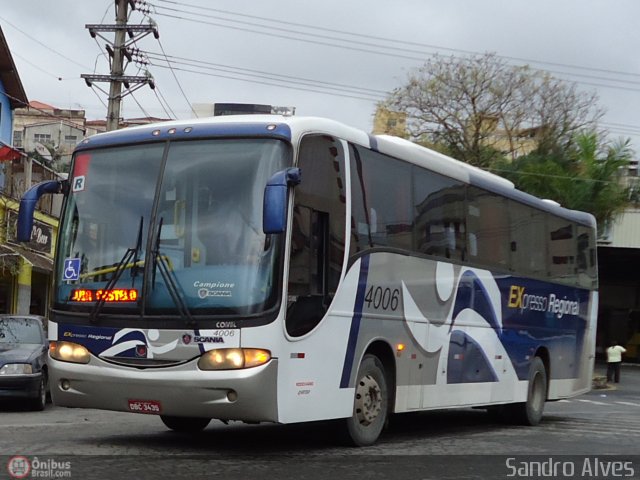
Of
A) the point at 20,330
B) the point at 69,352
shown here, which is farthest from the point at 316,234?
the point at 20,330

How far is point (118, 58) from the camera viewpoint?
30.8 metres

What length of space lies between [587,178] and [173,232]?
92.8 feet

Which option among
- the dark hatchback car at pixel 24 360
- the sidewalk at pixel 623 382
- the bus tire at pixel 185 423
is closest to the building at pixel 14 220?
the dark hatchback car at pixel 24 360

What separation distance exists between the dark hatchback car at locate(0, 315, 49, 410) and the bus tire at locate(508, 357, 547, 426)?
7.11 metres

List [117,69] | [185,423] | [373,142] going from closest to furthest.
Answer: [373,142] < [185,423] < [117,69]

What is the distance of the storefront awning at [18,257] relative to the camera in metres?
22.8

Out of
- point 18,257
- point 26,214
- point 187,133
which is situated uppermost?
point 187,133

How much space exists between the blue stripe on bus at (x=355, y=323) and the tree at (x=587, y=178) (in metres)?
25.7

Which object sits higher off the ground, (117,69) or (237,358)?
(117,69)

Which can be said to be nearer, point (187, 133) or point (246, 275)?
point (246, 275)

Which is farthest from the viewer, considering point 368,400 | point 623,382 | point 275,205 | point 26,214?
point 623,382

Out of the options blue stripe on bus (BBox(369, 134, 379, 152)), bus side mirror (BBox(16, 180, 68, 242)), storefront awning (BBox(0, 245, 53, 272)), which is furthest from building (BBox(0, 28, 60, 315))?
blue stripe on bus (BBox(369, 134, 379, 152))

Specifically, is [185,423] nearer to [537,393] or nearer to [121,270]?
[121,270]

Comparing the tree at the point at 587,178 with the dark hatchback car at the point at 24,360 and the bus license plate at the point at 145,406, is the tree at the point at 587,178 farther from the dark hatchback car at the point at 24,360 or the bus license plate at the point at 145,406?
the bus license plate at the point at 145,406
